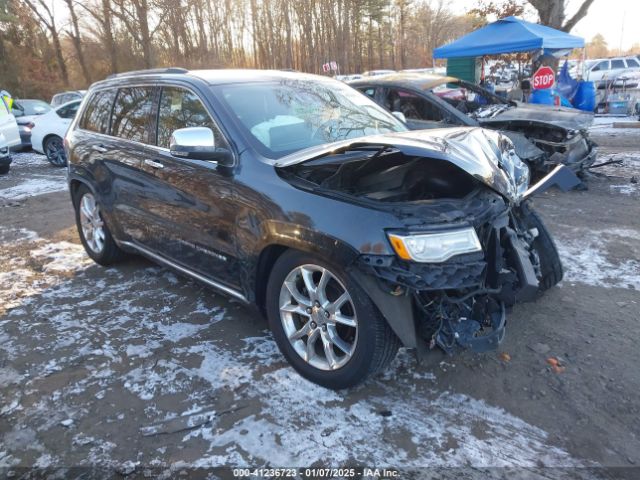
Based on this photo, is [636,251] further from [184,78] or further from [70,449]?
[70,449]

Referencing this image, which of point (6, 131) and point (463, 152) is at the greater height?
point (6, 131)

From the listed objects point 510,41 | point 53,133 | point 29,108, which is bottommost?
point 53,133

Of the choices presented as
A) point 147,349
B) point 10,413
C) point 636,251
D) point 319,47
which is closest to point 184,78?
point 147,349

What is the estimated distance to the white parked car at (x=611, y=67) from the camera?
20781 millimetres

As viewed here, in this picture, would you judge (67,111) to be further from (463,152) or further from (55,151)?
(463,152)

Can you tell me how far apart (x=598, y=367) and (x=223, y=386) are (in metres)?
2.27

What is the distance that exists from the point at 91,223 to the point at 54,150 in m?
8.24

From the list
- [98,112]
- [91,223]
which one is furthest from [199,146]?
[91,223]

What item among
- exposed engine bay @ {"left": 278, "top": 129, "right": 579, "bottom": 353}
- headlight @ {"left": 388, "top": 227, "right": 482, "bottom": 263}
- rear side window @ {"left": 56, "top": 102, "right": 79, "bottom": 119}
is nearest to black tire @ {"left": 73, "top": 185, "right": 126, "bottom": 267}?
exposed engine bay @ {"left": 278, "top": 129, "right": 579, "bottom": 353}

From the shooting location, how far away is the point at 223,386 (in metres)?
2.94

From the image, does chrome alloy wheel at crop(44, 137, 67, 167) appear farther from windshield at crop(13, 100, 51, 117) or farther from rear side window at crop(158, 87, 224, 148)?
rear side window at crop(158, 87, 224, 148)

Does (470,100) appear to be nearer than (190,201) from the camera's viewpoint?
No

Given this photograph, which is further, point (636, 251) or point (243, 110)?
point (636, 251)

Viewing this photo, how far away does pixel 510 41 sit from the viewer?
11.3 metres
